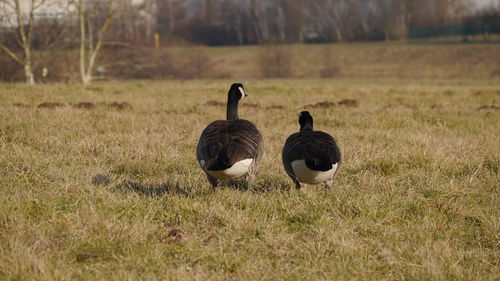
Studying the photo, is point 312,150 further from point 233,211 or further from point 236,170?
point 233,211

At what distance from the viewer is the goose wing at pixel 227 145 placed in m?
5.57

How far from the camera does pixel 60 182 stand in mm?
6434

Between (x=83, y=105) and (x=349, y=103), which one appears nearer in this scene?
(x=83, y=105)

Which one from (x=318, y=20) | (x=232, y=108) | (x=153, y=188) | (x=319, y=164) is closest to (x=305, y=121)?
(x=232, y=108)

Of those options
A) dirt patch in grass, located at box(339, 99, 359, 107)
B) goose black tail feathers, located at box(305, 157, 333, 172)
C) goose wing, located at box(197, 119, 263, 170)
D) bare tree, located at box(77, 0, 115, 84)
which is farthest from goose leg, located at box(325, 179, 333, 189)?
bare tree, located at box(77, 0, 115, 84)

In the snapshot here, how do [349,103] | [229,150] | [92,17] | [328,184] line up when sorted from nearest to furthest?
[229,150] < [328,184] < [349,103] < [92,17]

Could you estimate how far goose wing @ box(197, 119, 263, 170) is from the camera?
557cm

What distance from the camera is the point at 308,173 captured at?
5949 millimetres

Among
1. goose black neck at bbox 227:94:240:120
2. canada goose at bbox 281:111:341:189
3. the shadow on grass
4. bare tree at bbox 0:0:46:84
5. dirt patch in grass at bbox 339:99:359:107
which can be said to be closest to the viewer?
canada goose at bbox 281:111:341:189

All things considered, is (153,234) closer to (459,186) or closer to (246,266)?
(246,266)

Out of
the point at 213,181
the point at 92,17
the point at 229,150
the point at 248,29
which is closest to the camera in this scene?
the point at 229,150

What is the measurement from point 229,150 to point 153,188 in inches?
53.2

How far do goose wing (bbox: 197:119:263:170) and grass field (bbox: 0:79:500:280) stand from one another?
18.6 inches

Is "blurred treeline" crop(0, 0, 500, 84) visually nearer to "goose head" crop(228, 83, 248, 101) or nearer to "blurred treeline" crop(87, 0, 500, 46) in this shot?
"blurred treeline" crop(87, 0, 500, 46)
